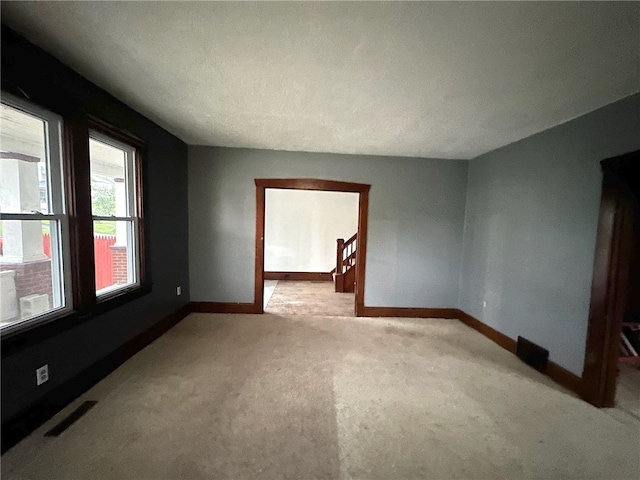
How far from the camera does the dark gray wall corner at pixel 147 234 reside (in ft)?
5.01

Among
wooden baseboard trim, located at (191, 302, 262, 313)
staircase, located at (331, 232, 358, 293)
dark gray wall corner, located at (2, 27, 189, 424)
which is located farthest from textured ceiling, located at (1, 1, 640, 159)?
staircase, located at (331, 232, 358, 293)

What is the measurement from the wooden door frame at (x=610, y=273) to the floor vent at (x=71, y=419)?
12.2 feet

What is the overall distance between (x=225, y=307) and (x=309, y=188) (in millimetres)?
2123

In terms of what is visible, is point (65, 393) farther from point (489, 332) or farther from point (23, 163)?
point (489, 332)

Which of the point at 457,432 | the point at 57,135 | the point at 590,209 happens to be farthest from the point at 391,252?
the point at 57,135

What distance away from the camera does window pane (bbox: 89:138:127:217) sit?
2.26 m

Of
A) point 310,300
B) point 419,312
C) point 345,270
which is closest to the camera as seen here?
point 419,312

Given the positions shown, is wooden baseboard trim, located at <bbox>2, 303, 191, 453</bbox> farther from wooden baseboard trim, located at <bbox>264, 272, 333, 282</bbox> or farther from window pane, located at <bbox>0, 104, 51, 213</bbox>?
wooden baseboard trim, located at <bbox>264, 272, 333, 282</bbox>

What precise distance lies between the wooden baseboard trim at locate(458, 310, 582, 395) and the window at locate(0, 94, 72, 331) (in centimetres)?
404

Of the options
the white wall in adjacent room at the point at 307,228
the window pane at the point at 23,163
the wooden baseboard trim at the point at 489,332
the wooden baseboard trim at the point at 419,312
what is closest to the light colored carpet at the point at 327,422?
the wooden baseboard trim at the point at 489,332

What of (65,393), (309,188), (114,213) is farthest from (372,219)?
(65,393)

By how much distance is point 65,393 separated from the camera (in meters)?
1.84

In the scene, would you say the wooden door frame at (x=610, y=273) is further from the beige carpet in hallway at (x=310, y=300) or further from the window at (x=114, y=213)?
the window at (x=114, y=213)

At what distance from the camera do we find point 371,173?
3859 mm
